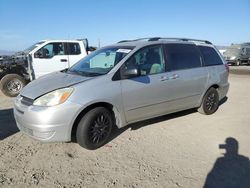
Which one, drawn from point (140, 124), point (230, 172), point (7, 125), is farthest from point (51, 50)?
point (230, 172)

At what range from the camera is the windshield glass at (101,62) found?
4802mm

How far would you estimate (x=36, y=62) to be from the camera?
9.62 m

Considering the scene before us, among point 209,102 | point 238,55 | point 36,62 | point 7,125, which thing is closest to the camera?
point 7,125

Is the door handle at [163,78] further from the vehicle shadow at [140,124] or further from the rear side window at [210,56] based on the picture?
the rear side window at [210,56]

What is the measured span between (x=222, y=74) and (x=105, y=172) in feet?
13.9

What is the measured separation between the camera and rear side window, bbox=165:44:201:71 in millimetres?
5466

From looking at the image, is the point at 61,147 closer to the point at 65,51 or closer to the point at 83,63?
the point at 83,63

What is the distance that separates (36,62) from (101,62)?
5171mm

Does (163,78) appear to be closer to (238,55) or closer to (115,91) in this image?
(115,91)

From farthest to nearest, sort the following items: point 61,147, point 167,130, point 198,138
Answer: point 167,130
point 198,138
point 61,147

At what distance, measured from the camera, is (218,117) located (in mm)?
6414

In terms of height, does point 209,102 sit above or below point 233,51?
above

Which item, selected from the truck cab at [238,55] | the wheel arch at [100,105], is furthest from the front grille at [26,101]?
the truck cab at [238,55]

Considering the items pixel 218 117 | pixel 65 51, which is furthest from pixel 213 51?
pixel 65 51
